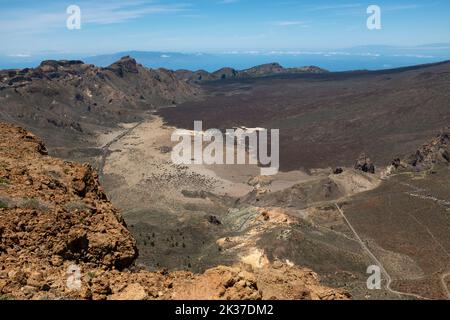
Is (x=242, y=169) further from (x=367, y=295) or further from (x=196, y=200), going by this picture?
(x=367, y=295)

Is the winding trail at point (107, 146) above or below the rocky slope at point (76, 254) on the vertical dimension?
below

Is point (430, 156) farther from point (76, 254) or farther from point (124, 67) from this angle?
point (124, 67)

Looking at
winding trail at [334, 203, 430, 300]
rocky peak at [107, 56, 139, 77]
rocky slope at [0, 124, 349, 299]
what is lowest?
winding trail at [334, 203, 430, 300]

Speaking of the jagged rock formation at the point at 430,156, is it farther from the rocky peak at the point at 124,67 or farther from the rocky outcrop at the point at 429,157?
the rocky peak at the point at 124,67

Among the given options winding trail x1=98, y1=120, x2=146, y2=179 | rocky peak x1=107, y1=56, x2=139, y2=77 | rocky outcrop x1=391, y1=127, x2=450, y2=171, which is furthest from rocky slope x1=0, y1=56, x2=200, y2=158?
rocky outcrop x1=391, y1=127, x2=450, y2=171

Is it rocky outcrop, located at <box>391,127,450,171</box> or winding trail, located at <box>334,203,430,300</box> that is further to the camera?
rocky outcrop, located at <box>391,127,450,171</box>

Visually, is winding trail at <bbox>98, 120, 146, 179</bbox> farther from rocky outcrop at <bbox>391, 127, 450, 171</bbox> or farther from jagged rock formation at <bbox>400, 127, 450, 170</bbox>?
jagged rock formation at <bbox>400, 127, 450, 170</bbox>

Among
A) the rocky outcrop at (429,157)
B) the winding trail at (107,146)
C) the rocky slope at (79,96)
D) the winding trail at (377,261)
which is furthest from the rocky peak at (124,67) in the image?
the winding trail at (377,261)

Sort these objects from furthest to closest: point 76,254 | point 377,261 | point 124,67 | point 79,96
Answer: point 124,67, point 79,96, point 377,261, point 76,254

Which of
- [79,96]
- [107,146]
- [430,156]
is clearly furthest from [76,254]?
[79,96]

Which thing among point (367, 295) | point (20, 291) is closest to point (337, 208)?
point (367, 295)
